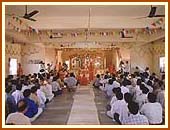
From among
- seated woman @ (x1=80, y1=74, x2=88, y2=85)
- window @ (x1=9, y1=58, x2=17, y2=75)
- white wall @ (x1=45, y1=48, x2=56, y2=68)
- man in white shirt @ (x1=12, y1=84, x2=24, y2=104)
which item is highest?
white wall @ (x1=45, y1=48, x2=56, y2=68)

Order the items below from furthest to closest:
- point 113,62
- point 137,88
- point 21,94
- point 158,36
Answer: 1. point 113,62
2. point 158,36
3. point 137,88
4. point 21,94

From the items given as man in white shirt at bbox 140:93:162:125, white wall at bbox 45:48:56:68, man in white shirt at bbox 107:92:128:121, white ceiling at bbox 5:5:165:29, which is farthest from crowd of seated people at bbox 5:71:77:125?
white wall at bbox 45:48:56:68

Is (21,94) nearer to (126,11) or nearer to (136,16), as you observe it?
(126,11)

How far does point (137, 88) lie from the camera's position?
680cm

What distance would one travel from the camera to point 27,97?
230 inches

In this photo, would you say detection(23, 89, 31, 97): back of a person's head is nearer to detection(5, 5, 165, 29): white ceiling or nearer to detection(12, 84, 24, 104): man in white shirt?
detection(12, 84, 24, 104): man in white shirt

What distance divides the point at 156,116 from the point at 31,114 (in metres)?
2.00

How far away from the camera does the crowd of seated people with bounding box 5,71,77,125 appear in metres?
3.75

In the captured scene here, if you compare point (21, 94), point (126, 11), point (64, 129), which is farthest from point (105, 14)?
point (64, 129)

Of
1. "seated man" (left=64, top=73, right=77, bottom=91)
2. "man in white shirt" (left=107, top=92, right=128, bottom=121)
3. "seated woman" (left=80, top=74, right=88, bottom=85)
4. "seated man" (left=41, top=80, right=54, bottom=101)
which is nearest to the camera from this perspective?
"man in white shirt" (left=107, top=92, right=128, bottom=121)

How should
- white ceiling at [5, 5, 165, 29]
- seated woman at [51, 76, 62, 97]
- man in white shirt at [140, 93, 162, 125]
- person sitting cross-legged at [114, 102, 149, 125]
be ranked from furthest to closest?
seated woman at [51, 76, 62, 97] < white ceiling at [5, 5, 165, 29] < man in white shirt at [140, 93, 162, 125] < person sitting cross-legged at [114, 102, 149, 125]

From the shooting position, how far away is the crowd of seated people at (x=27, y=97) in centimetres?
375

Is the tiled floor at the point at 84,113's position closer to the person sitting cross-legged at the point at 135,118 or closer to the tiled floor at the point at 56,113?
the tiled floor at the point at 56,113

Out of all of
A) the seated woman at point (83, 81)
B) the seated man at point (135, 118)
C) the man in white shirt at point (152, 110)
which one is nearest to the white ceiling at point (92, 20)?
the man in white shirt at point (152, 110)
